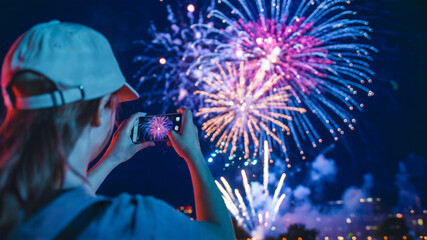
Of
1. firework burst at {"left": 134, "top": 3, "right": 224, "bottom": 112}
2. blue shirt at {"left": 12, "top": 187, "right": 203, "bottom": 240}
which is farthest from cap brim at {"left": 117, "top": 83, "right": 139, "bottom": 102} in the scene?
firework burst at {"left": 134, "top": 3, "right": 224, "bottom": 112}

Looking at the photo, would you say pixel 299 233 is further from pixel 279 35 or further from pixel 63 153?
pixel 63 153

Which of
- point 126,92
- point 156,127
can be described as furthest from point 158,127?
point 126,92

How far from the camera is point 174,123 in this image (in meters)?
1.38

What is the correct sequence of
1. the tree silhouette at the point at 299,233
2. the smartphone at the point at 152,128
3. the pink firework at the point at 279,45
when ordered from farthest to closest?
the tree silhouette at the point at 299,233 < the pink firework at the point at 279,45 < the smartphone at the point at 152,128

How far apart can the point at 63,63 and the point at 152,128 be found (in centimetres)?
67

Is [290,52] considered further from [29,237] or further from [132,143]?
[29,237]

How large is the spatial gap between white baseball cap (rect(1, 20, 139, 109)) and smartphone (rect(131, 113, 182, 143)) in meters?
0.52

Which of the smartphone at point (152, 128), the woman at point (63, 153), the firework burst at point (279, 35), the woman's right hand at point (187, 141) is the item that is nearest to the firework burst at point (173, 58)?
the firework burst at point (279, 35)

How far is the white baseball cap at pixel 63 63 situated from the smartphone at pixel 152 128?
517mm

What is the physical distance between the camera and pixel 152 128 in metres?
1.45

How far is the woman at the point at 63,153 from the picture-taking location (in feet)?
2.41

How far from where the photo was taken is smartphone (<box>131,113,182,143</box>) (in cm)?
143

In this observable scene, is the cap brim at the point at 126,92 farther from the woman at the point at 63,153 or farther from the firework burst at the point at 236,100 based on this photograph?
the firework burst at the point at 236,100

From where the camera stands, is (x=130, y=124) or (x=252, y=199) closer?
(x=130, y=124)
